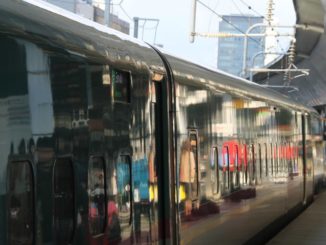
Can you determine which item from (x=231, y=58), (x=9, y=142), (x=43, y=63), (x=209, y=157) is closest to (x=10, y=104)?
(x=9, y=142)

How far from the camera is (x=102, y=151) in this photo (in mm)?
4617

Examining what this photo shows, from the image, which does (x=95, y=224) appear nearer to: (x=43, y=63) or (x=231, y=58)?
(x=43, y=63)

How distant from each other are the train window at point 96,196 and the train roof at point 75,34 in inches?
28.0

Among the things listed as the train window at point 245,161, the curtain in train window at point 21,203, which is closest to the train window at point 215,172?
the train window at point 245,161

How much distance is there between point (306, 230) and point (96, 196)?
10960mm

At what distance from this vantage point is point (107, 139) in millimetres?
4727

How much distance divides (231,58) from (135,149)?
51.3 metres

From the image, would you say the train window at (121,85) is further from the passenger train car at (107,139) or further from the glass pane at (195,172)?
the glass pane at (195,172)

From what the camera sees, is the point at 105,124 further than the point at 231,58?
No

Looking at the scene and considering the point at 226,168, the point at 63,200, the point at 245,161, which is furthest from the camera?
the point at 245,161

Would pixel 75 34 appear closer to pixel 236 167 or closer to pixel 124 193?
pixel 124 193

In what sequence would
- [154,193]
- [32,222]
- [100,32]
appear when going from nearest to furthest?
[32,222] < [100,32] < [154,193]

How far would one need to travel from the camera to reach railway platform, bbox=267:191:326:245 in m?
13.1

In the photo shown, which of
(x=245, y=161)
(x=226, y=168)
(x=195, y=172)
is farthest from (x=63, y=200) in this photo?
(x=245, y=161)
